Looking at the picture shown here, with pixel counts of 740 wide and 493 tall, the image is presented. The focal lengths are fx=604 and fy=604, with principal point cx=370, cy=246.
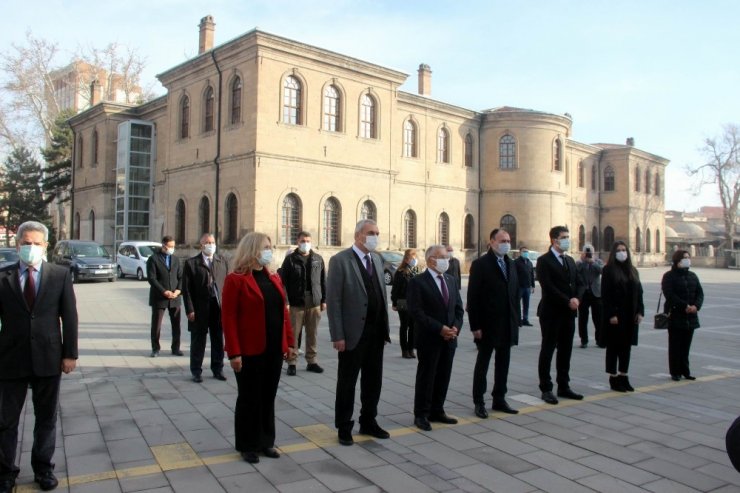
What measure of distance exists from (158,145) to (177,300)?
28171 mm

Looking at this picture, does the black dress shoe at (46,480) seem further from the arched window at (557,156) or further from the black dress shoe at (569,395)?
the arched window at (557,156)

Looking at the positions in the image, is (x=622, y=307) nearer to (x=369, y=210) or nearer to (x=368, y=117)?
(x=369, y=210)

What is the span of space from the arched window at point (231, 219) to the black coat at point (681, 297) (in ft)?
70.2

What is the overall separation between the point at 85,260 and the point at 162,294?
1769cm

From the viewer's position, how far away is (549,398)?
687 cm

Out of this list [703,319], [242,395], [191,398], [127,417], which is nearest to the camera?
[242,395]

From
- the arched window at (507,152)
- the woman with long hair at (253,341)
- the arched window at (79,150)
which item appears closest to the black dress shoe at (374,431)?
the woman with long hair at (253,341)

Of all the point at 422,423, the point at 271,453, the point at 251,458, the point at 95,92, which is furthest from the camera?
the point at 95,92

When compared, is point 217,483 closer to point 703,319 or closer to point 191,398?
point 191,398

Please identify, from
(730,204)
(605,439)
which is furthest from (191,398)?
(730,204)

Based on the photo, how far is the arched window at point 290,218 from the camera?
88.7ft

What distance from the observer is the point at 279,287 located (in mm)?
5277

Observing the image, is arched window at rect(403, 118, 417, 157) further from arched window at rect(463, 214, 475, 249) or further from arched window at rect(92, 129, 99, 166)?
arched window at rect(92, 129, 99, 166)

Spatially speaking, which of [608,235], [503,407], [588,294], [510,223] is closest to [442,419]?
[503,407]
